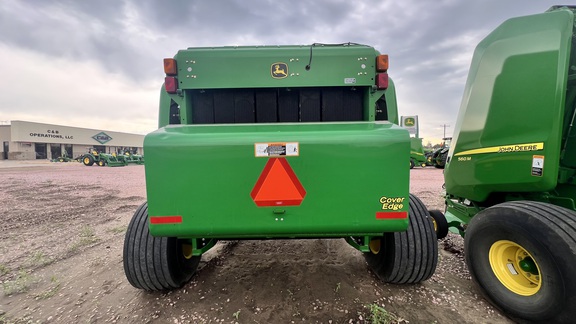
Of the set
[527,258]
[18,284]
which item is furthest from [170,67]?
[527,258]

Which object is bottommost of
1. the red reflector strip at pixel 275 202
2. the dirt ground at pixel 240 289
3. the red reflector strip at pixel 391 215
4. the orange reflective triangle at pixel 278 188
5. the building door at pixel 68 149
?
the dirt ground at pixel 240 289

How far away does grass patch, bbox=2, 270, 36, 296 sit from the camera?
2557 millimetres

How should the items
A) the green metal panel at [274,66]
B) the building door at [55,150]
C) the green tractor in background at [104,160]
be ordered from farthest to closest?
the building door at [55,150] < the green tractor in background at [104,160] < the green metal panel at [274,66]

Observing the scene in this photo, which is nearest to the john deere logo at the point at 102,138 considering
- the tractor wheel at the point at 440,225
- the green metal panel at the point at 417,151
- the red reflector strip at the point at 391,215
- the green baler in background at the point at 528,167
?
the green metal panel at the point at 417,151

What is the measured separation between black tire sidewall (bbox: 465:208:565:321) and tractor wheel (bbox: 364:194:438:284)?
1.26 feet

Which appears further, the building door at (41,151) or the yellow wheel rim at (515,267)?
the building door at (41,151)

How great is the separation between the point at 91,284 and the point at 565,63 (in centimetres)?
494

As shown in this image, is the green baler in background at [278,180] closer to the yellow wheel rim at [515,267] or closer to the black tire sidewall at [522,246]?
the black tire sidewall at [522,246]

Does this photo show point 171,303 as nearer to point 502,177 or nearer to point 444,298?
point 444,298

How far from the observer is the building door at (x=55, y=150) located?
155 ft

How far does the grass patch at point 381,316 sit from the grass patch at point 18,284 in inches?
135

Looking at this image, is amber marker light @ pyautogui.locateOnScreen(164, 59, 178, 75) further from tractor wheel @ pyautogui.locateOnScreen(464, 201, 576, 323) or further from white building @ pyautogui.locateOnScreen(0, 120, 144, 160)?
white building @ pyautogui.locateOnScreen(0, 120, 144, 160)

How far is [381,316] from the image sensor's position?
2.04m

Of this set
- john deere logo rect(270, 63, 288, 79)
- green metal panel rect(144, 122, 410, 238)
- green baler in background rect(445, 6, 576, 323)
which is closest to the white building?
john deere logo rect(270, 63, 288, 79)
